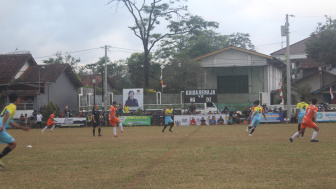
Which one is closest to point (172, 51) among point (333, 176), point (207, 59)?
point (207, 59)

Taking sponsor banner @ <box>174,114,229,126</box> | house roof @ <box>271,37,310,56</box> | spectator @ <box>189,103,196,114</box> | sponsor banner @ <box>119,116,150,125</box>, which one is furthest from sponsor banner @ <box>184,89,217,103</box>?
house roof @ <box>271,37,310,56</box>

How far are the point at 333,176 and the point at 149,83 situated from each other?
4174 cm

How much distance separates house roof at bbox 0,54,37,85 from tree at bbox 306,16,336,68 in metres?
32.6

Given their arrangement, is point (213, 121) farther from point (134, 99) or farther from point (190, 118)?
point (134, 99)

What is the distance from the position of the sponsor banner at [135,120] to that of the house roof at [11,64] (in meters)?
14.9

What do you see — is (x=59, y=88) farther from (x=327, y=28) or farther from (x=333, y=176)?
(x=333, y=176)

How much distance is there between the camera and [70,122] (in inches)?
1321

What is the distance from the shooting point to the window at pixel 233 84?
Answer: 45406 millimetres

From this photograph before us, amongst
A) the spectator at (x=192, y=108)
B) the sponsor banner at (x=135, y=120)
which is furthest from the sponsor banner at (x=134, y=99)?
the spectator at (x=192, y=108)

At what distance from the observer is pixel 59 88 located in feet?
145

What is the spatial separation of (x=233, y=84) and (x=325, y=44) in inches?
446

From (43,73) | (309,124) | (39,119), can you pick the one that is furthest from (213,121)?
(43,73)

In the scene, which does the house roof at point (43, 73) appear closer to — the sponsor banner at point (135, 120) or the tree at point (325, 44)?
the sponsor banner at point (135, 120)

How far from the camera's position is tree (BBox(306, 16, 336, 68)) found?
133 ft
